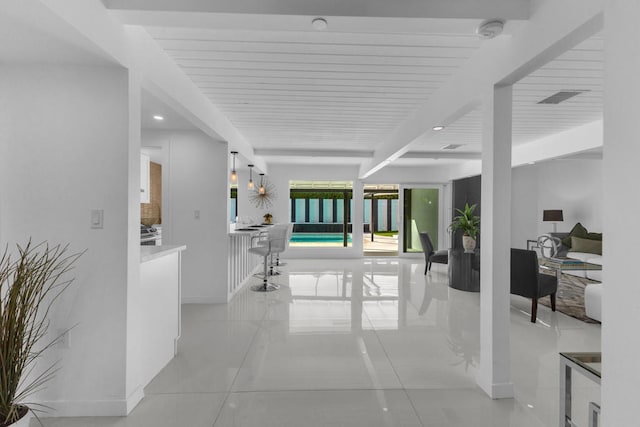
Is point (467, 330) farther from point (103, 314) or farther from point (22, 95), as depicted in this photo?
point (22, 95)

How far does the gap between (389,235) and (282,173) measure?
613 cm

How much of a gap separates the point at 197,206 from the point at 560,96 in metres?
4.35

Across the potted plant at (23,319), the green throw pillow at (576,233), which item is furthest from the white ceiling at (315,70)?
the green throw pillow at (576,233)

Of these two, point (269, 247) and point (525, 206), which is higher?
point (525, 206)

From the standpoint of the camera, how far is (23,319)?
168 cm

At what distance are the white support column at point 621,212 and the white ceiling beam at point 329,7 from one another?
0.84 metres

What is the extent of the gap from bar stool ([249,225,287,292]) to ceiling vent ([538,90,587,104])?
3.91 m

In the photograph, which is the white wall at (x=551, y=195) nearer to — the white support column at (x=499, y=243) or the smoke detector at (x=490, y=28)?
the white support column at (x=499, y=243)

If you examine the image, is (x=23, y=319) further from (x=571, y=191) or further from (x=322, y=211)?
(x=571, y=191)

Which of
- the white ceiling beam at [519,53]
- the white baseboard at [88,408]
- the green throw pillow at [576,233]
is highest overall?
the white ceiling beam at [519,53]

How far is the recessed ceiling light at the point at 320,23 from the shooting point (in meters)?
1.84

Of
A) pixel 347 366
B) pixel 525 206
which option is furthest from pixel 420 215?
pixel 347 366

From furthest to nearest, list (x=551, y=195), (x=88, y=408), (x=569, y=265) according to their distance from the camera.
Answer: (x=551, y=195)
(x=569, y=265)
(x=88, y=408)

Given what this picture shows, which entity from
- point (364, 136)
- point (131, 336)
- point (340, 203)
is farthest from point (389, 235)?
point (131, 336)
